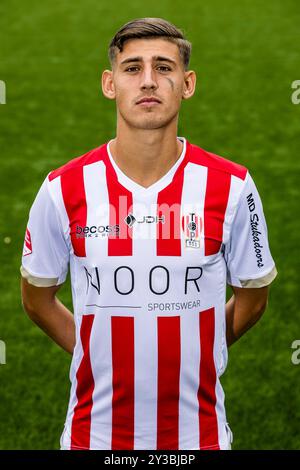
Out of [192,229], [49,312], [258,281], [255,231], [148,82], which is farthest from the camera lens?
[49,312]

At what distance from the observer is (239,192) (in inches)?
96.0

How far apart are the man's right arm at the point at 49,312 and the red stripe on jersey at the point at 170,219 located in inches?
18.0

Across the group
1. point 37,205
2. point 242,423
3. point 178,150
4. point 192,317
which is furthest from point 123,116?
point 242,423

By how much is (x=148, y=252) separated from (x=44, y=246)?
34 centimetres

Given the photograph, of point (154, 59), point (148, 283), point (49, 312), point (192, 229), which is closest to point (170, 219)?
point (192, 229)

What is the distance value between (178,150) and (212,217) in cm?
23

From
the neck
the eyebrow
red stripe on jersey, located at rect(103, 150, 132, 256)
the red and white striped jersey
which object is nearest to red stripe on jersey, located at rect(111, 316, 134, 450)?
the red and white striped jersey

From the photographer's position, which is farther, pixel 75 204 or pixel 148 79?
pixel 75 204

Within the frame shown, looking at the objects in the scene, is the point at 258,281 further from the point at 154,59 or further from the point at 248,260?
the point at 154,59

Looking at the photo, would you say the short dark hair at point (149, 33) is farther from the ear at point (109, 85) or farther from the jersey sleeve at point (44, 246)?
the jersey sleeve at point (44, 246)

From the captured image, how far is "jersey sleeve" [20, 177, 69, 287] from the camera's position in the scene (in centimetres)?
244

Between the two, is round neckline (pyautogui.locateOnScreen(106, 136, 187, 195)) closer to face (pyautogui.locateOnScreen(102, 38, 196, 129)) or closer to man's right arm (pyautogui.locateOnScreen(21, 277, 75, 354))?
face (pyautogui.locateOnScreen(102, 38, 196, 129))

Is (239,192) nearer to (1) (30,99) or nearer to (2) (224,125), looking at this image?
(2) (224,125)

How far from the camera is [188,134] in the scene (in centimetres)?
784
